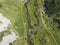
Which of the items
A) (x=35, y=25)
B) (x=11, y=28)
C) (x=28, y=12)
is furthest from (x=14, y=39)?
(x=28, y=12)

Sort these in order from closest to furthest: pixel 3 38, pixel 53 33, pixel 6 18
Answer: pixel 53 33 < pixel 3 38 < pixel 6 18

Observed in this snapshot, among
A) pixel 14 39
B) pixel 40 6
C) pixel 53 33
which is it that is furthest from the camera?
pixel 14 39

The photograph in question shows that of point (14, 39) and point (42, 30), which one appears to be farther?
point (14, 39)

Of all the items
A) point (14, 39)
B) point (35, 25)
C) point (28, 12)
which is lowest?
point (14, 39)

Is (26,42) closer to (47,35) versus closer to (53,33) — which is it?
(47,35)

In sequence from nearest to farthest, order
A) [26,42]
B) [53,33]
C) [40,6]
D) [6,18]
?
[40,6] → [26,42] → [53,33] → [6,18]

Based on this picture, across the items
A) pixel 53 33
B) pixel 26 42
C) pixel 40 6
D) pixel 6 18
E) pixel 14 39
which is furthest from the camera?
pixel 6 18

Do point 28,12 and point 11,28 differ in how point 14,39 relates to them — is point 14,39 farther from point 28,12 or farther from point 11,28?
point 28,12

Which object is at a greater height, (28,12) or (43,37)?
(28,12)

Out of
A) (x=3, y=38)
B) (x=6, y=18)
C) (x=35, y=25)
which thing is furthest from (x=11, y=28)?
(x=35, y=25)
